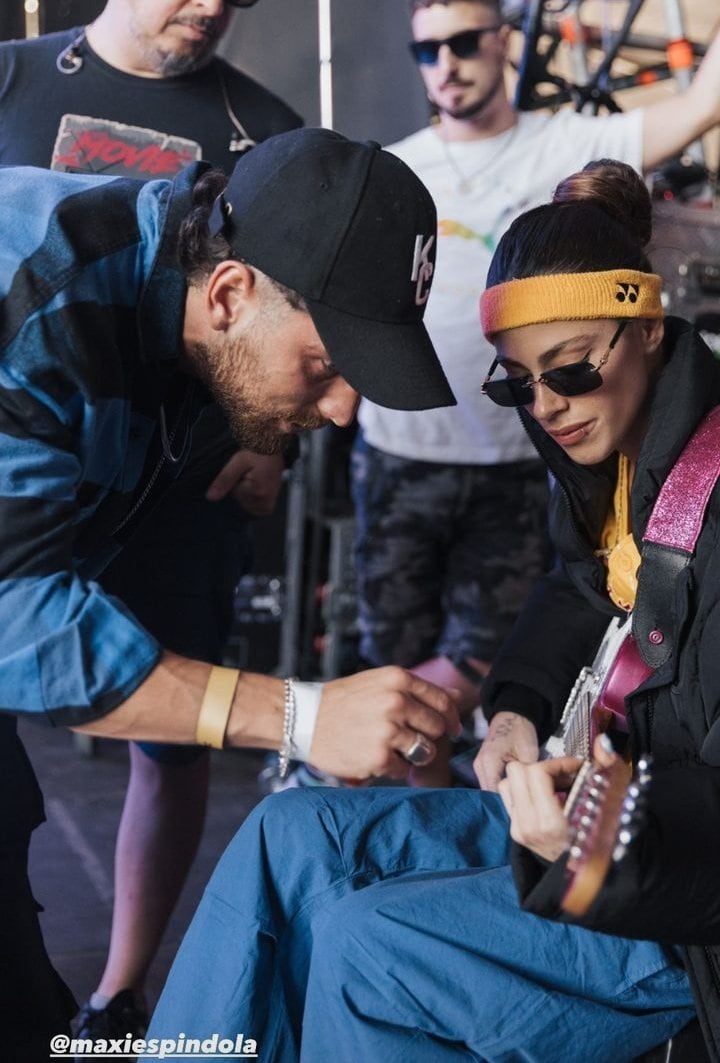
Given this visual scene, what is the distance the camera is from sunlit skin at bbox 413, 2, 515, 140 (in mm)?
3473

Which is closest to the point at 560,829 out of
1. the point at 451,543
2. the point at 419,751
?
the point at 419,751

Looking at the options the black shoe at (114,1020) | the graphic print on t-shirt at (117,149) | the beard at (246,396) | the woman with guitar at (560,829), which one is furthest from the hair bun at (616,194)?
the black shoe at (114,1020)

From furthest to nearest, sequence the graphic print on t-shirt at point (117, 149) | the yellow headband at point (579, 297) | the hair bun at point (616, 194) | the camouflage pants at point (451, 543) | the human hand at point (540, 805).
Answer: the camouflage pants at point (451, 543) → the graphic print on t-shirt at point (117, 149) → the hair bun at point (616, 194) → the yellow headband at point (579, 297) → the human hand at point (540, 805)

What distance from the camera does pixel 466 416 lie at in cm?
354

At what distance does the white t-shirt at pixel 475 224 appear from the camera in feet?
11.4

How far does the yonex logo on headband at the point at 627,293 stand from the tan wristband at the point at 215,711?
2.60 feet

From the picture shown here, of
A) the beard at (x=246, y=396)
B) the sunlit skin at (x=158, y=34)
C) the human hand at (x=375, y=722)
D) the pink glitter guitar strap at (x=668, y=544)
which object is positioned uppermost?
the sunlit skin at (x=158, y=34)

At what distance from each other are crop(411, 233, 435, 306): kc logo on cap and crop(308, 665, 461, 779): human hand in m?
0.53

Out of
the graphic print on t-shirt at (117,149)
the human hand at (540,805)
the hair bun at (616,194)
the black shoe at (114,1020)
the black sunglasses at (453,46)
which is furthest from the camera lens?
the black sunglasses at (453,46)

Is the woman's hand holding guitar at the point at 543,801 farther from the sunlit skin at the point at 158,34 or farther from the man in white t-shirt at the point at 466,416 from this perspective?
the man in white t-shirt at the point at 466,416

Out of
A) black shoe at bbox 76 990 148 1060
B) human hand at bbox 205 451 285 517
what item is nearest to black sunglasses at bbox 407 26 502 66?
human hand at bbox 205 451 285 517

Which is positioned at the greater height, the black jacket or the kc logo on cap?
the kc logo on cap

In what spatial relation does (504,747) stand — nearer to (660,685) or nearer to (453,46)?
(660,685)

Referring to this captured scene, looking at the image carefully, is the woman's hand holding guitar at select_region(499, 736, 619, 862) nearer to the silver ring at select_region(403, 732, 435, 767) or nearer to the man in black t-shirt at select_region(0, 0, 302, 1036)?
the silver ring at select_region(403, 732, 435, 767)
